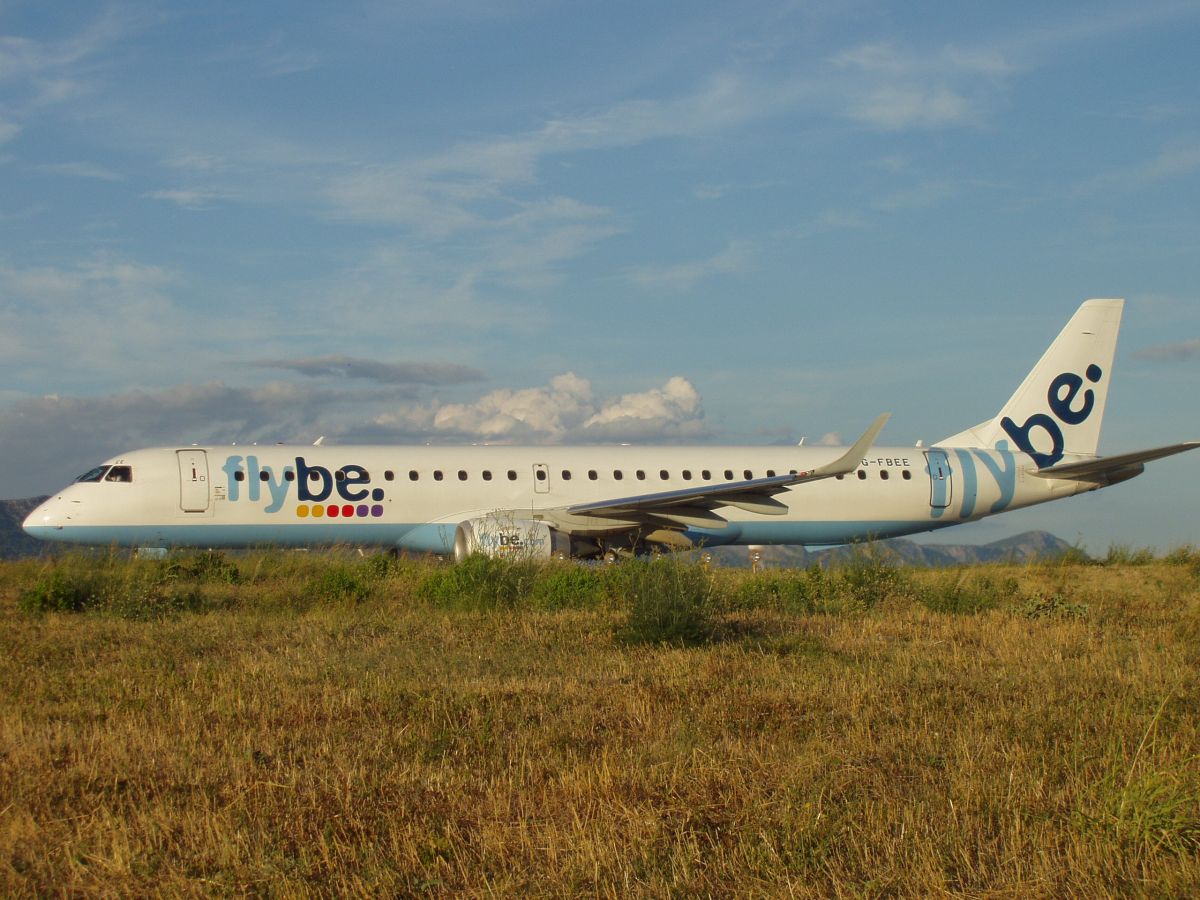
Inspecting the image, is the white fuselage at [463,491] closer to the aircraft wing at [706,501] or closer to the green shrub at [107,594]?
the aircraft wing at [706,501]

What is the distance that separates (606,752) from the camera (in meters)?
6.96

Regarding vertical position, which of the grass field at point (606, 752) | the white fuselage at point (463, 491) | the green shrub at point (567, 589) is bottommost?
the grass field at point (606, 752)

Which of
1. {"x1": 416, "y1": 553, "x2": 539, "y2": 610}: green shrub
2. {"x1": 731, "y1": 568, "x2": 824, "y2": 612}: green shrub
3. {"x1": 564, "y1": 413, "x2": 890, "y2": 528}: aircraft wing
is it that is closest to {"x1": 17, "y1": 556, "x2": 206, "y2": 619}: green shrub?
{"x1": 416, "y1": 553, "x2": 539, "y2": 610}: green shrub

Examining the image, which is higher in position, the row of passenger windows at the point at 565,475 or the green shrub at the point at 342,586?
the row of passenger windows at the point at 565,475

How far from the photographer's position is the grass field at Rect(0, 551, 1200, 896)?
5129 millimetres

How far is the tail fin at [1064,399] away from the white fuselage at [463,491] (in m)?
0.86

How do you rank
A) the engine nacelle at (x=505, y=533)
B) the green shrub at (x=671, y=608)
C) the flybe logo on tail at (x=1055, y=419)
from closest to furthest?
1. the green shrub at (x=671, y=608)
2. the engine nacelle at (x=505, y=533)
3. the flybe logo on tail at (x=1055, y=419)

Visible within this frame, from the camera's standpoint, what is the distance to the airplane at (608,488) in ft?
84.3

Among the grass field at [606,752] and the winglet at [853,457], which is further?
the winglet at [853,457]

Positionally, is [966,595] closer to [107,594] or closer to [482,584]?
[482,584]

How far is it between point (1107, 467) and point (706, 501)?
11.6 m

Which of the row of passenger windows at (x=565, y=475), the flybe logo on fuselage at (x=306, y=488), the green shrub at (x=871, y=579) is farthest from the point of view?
the row of passenger windows at (x=565, y=475)

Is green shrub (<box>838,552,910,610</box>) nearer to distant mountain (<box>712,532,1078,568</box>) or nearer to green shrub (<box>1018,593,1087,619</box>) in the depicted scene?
distant mountain (<box>712,532,1078,568</box>)

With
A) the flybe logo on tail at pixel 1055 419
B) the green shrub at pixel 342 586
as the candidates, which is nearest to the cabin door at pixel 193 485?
the green shrub at pixel 342 586
